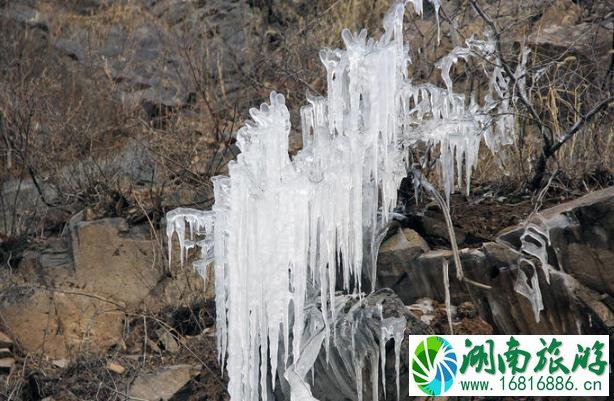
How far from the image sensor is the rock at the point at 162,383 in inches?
290

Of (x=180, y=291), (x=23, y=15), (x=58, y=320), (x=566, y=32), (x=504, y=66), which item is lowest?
(x=58, y=320)

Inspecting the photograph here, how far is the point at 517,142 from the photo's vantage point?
25.3 feet

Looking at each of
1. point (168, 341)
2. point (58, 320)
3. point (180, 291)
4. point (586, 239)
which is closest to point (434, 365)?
point (586, 239)

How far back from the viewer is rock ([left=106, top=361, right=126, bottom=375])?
787 centimetres

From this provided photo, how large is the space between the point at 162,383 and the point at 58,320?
1.42 meters

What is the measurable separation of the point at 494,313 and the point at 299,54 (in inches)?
191

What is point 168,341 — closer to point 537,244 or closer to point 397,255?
point 397,255

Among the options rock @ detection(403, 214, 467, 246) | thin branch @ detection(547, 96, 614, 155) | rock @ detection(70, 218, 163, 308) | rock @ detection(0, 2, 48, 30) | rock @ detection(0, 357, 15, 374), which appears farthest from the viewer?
rock @ detection(0, 2, 48, 30)

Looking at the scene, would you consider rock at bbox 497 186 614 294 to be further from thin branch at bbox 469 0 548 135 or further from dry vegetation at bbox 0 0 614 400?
thin branch at bbox 469 0 548 135

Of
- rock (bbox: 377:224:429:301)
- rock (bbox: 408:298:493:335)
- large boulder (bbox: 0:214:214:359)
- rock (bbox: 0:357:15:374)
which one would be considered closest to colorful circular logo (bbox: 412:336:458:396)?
rock (bbox: 408:298:493:335)

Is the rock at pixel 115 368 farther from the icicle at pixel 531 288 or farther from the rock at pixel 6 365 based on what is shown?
the icicle at pixel 531 288

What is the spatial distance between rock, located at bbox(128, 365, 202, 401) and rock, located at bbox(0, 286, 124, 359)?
94 cm

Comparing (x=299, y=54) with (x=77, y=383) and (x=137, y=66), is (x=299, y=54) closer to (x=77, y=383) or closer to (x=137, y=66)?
(x=137, y=66)

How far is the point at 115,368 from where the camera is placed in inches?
312
